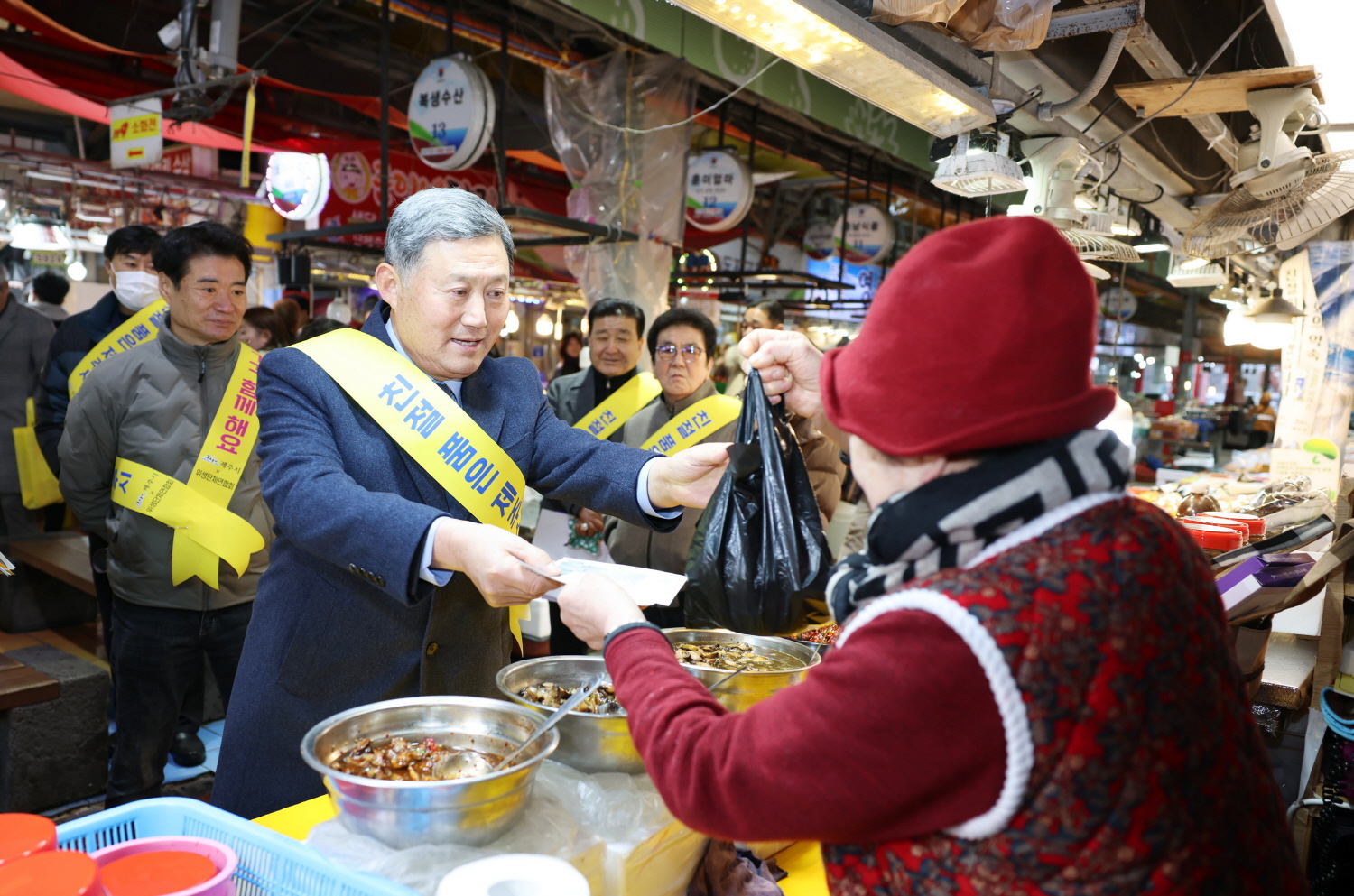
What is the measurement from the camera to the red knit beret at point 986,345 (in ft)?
3.10

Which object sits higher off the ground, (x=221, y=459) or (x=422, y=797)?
(x=221, y=459)

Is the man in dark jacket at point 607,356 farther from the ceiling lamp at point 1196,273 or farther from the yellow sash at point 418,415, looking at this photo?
the ceiling lamp at point 1196,273

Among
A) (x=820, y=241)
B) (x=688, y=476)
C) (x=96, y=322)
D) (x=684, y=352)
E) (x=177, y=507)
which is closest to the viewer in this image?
(x=688, y=476)

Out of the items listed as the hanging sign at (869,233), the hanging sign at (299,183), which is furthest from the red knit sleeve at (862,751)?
A: the hanging sign at (869,233)

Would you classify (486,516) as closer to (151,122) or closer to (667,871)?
(667,871)

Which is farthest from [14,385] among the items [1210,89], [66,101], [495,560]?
[1210,89]

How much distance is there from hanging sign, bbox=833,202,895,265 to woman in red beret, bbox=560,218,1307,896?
8.39 meters

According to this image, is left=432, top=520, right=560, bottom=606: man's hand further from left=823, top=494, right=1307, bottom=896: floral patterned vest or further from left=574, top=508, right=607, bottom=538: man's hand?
left=574, top=508, right=607, bottom=538: man's hand

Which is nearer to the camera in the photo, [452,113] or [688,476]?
[688,476]

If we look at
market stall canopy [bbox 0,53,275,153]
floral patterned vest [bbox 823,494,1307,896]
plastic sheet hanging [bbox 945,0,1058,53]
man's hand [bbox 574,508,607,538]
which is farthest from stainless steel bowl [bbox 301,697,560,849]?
market stall canopy [bbox 0,53,275,153]

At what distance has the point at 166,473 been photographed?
345 cm

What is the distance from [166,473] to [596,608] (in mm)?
2759

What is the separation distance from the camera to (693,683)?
118 centimetres

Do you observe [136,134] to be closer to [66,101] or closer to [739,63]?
[66,101]
